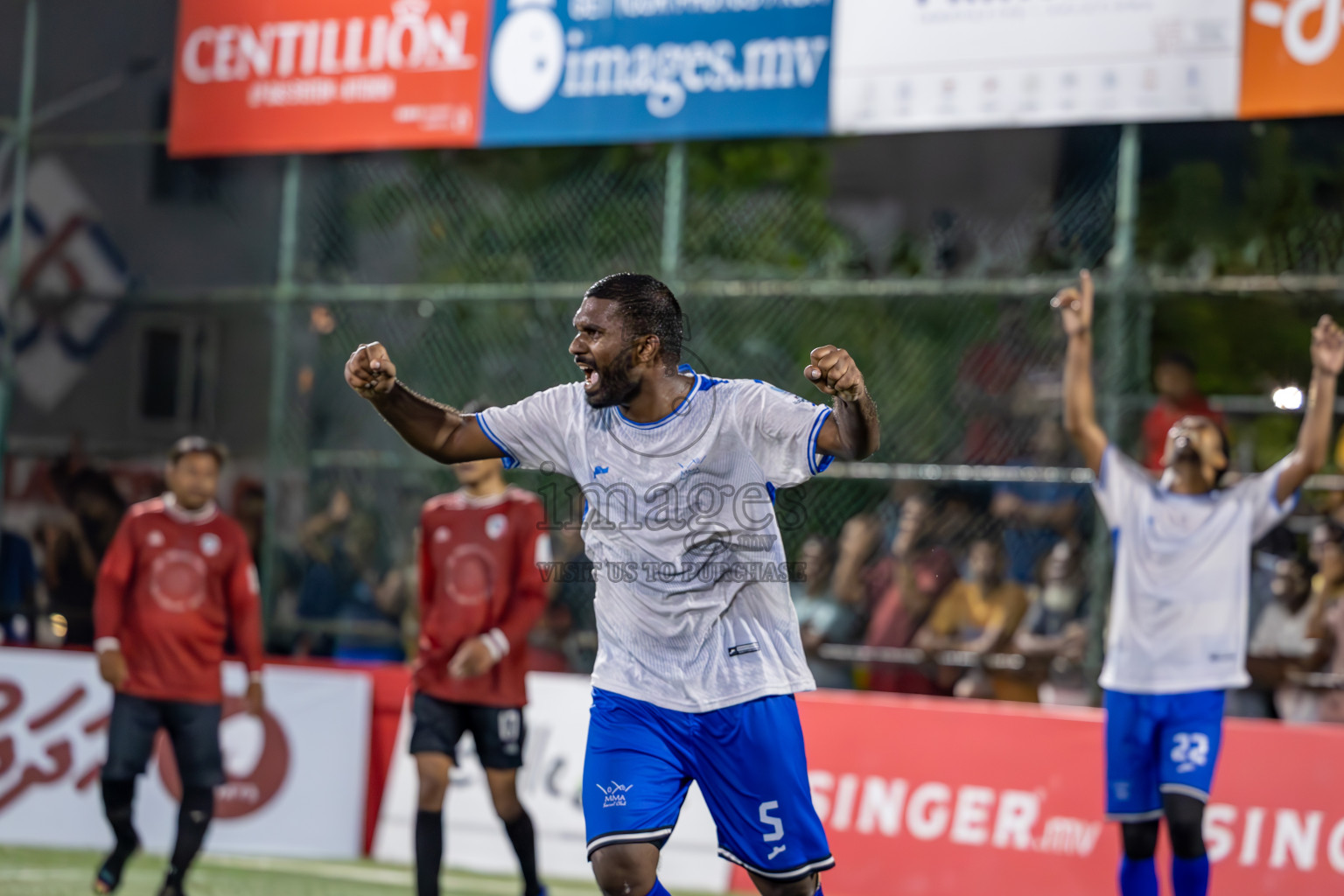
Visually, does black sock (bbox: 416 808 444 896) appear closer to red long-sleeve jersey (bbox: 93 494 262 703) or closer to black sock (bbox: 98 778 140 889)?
red long-sleeve jersey (bbox: 93 494 262 703)

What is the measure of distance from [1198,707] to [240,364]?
716 cm

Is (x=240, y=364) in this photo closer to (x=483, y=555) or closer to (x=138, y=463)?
(x=138, y=463)

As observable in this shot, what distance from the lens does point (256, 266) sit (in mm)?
11992

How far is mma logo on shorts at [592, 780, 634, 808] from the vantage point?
4.79 m

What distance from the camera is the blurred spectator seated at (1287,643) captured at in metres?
8.65

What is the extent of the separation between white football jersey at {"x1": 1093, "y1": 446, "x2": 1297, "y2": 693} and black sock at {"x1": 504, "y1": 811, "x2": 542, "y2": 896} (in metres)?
2.57

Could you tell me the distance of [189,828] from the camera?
7.58 metres

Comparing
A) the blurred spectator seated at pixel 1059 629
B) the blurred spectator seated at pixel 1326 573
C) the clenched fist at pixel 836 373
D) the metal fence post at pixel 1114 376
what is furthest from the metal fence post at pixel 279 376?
the clenched fist at pixel 836 373

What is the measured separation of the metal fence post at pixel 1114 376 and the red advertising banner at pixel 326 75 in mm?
4142

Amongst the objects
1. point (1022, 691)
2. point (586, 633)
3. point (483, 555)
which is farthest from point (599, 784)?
point (586, 633)

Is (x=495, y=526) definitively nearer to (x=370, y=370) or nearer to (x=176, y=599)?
Result: (x=176, y=599)

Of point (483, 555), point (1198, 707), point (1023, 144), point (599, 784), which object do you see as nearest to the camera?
point (599, 784)

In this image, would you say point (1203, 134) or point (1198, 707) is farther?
point (1203, 134)

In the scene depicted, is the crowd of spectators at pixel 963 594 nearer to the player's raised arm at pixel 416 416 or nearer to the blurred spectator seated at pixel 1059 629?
the blurred spectator seated at pixel 1059 629
